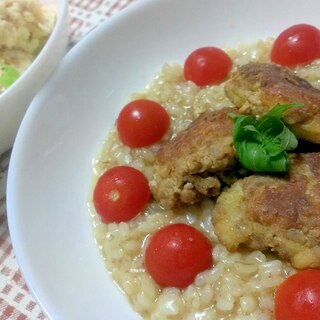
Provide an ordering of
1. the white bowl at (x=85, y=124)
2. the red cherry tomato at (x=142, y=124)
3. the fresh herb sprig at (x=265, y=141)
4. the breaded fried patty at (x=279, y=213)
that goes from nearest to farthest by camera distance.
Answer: the breaded fried patty at (x=279, y=213), the fresh herb sprig at (x=265, y=141), the white bowl at (x=85, y=124), the red cherry tomato at (x=142, y=124)

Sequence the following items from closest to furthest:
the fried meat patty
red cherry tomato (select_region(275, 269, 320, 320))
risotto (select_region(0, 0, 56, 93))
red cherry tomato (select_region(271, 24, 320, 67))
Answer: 1. red cherry tomato (select_region(275, 269, 320, 320))
2. the fried meat patty
3. red cherry tomato (select_region(271, 24, 320, 67))
4. risotto (select_region(0, 0, 56, 93))

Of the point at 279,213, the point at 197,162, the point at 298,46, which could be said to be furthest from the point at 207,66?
the point at 279,213

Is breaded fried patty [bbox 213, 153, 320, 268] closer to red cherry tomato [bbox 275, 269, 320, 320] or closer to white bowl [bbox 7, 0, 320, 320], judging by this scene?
red cherry tomato [bbox 275, 269, 320, 320]

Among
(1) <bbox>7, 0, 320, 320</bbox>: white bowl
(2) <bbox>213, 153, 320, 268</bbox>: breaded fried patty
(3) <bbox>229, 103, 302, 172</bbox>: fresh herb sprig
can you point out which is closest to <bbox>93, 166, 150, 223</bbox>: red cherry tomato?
(1) <bbox>7, 0, 320, 320</bbox>: white bowl

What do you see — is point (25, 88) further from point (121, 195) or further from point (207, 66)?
point (207, 66)

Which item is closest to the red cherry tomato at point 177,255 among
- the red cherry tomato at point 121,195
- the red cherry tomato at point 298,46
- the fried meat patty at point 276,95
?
the red cherry tomato at point 121,195

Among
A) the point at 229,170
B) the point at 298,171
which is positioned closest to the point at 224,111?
the point at 229,170

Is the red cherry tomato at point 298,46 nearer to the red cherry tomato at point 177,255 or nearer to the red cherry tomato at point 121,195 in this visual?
the red cherry tomato at point 121,195
